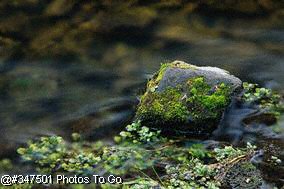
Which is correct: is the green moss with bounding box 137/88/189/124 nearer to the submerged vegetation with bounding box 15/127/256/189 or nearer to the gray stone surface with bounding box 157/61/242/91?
the gray stone surface with bounding box 157/61/242/91

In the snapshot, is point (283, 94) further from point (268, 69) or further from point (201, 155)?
point (201, 155)

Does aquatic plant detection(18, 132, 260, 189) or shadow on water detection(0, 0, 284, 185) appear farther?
shadow on water detection(0, 0, 284, 185)

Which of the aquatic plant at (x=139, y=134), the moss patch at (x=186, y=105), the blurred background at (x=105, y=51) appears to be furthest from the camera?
the blurred background at (x=105, y=51)

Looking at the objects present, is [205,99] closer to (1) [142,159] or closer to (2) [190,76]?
(2) [190,76]

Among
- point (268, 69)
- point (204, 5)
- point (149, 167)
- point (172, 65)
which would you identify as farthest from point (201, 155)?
point (204, 5)

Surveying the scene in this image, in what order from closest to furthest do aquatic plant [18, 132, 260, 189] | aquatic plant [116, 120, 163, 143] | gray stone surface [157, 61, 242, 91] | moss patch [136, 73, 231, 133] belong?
1. aquatic plant [18, 132, 260, 189]
2. aquatic plant [116, 120, 163, 143]
3. moss patch [136, 73, 231, 133]
4. gray stone surface [157, 61, 242, 91]

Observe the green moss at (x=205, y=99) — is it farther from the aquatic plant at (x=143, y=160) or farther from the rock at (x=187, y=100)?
the aquatic plant at (x=143, y=160)

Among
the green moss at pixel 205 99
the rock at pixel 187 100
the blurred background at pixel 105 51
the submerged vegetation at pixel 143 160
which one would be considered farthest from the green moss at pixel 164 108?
the blurred background at pixel 105 51

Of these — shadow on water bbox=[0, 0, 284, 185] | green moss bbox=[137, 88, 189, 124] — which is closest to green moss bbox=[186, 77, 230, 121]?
green moss bbox=[137, 88, 189, 124]

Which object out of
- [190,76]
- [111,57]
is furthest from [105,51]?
[190,76]
